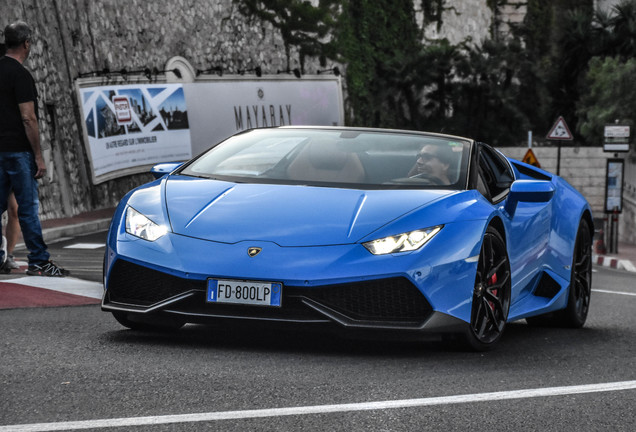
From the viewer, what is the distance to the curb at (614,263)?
24.2 m

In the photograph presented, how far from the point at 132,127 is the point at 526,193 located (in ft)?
70.3

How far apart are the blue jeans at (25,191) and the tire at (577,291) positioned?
12.5 feet

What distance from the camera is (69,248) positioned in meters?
17.7

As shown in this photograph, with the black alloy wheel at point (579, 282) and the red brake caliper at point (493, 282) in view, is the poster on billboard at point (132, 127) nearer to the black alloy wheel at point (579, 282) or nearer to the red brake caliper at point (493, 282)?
the black alloy wheel at point (579, 282)

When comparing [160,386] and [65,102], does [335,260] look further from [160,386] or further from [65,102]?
[65,102]

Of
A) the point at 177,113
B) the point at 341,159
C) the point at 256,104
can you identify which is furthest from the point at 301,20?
the point at 341,159

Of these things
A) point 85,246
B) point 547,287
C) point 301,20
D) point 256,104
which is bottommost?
point 256,104

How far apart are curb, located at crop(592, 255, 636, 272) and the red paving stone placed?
17457 millimetres

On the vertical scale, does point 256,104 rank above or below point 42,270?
below

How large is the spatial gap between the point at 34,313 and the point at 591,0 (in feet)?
192

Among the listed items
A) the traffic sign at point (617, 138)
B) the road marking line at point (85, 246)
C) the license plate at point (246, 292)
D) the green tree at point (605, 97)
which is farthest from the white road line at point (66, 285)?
the green tree at point (605, 97)

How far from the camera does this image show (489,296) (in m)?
6.14

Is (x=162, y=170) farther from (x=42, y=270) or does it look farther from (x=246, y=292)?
(x=42, y=270)

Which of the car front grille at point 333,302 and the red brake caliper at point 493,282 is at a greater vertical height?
the car front grille at point 333,302
